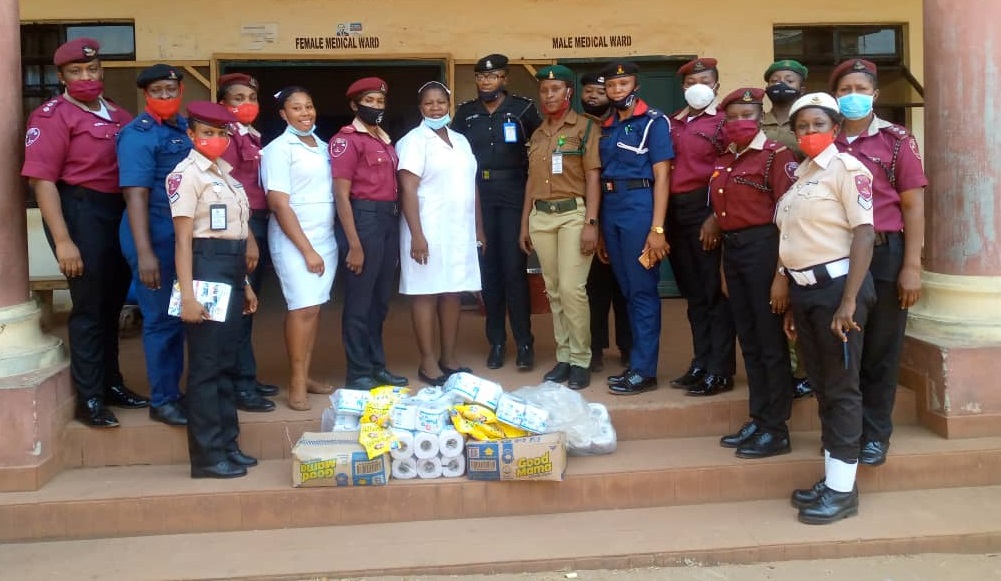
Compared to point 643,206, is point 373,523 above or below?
below

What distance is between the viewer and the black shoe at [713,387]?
4762 millimetres

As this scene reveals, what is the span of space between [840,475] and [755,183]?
139 cm

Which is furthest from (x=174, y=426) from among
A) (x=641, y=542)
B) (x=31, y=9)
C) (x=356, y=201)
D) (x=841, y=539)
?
(x=31, y=9)

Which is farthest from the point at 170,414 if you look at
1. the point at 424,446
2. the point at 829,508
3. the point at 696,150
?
the point at 829,508

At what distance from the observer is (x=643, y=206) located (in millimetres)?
4801

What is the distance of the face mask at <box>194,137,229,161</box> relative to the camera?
156 inches

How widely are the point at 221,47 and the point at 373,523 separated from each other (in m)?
4.94

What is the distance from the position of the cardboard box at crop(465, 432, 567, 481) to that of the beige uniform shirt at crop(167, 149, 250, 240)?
149cm

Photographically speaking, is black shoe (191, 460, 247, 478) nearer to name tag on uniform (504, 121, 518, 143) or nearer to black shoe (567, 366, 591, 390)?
black shoe (567, 366, 591, 390)

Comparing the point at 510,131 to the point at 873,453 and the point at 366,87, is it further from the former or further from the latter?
the point at 873,453

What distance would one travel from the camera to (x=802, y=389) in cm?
471

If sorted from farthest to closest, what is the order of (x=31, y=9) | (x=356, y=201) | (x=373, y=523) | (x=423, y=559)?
(x=31, y=9) → (x=356, y=201) → (x=373, y=523) → (x=423, y=559)

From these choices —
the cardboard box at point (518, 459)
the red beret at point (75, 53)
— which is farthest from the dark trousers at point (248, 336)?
the cardboard box at point (518, 459)

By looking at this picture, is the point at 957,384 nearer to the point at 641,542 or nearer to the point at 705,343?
the point at 705,343
